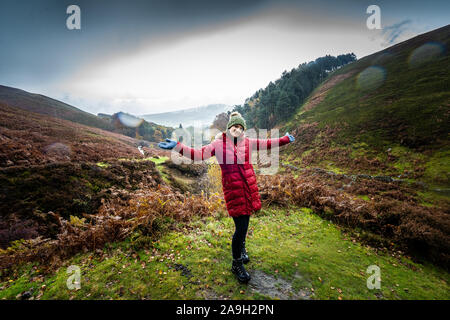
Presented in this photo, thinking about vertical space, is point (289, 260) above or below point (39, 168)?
below

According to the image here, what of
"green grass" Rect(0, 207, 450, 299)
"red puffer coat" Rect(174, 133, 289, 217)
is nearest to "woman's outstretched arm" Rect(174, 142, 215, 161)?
"red puffer coat" Rect(174, 133, 289, 217)

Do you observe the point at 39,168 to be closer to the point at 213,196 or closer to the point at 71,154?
the point at 71,154

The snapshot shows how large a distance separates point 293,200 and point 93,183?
12.2m

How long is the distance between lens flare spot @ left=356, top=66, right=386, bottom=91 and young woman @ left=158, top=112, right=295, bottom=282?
4522 cm

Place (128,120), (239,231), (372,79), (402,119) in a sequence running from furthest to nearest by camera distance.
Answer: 1. (128,120)
2. (372,79)
3. (402,119)
4. (239,231)

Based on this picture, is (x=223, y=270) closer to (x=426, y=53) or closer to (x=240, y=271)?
(x=240, y=271)

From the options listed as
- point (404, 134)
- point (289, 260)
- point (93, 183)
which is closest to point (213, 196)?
point (289, 260)

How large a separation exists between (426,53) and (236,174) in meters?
56.1

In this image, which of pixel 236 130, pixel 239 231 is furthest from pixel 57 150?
pixel 239 231

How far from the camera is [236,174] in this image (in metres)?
3.22

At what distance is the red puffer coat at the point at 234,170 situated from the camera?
312cm

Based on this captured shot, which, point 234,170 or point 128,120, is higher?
point 128,120

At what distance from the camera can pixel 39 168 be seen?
29.6ft

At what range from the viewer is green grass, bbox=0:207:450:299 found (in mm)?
3039
